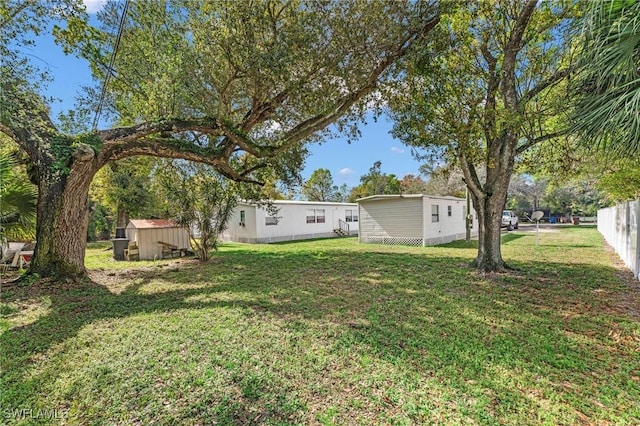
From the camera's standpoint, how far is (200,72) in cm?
750

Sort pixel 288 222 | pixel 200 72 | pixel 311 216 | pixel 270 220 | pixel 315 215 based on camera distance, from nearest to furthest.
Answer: pixel 200 72
pixel 270 220
pixel 288 222
pixel 311 216
pixel 315 215

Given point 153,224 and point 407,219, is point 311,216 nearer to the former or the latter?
point 407,219

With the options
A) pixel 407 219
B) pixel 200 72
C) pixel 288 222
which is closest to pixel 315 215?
pixel 288 222

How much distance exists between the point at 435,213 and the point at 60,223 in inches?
571

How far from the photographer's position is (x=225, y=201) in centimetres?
1089

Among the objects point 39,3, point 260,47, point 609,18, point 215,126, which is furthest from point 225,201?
point 609,18

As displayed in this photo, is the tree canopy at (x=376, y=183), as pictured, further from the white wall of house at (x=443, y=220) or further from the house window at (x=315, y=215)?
the white wall of house at (x=443, y=220)

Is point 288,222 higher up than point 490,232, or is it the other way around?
point 288,222

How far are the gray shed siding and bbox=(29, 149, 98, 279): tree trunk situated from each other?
12.2m

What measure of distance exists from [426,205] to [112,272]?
12438mm

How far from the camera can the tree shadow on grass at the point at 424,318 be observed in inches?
113

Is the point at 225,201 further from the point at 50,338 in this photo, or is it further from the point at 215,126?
the point at 50,338

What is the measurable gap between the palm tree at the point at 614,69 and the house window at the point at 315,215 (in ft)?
54.9

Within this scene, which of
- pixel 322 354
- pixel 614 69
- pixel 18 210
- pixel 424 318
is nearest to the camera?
pixel 322 354
